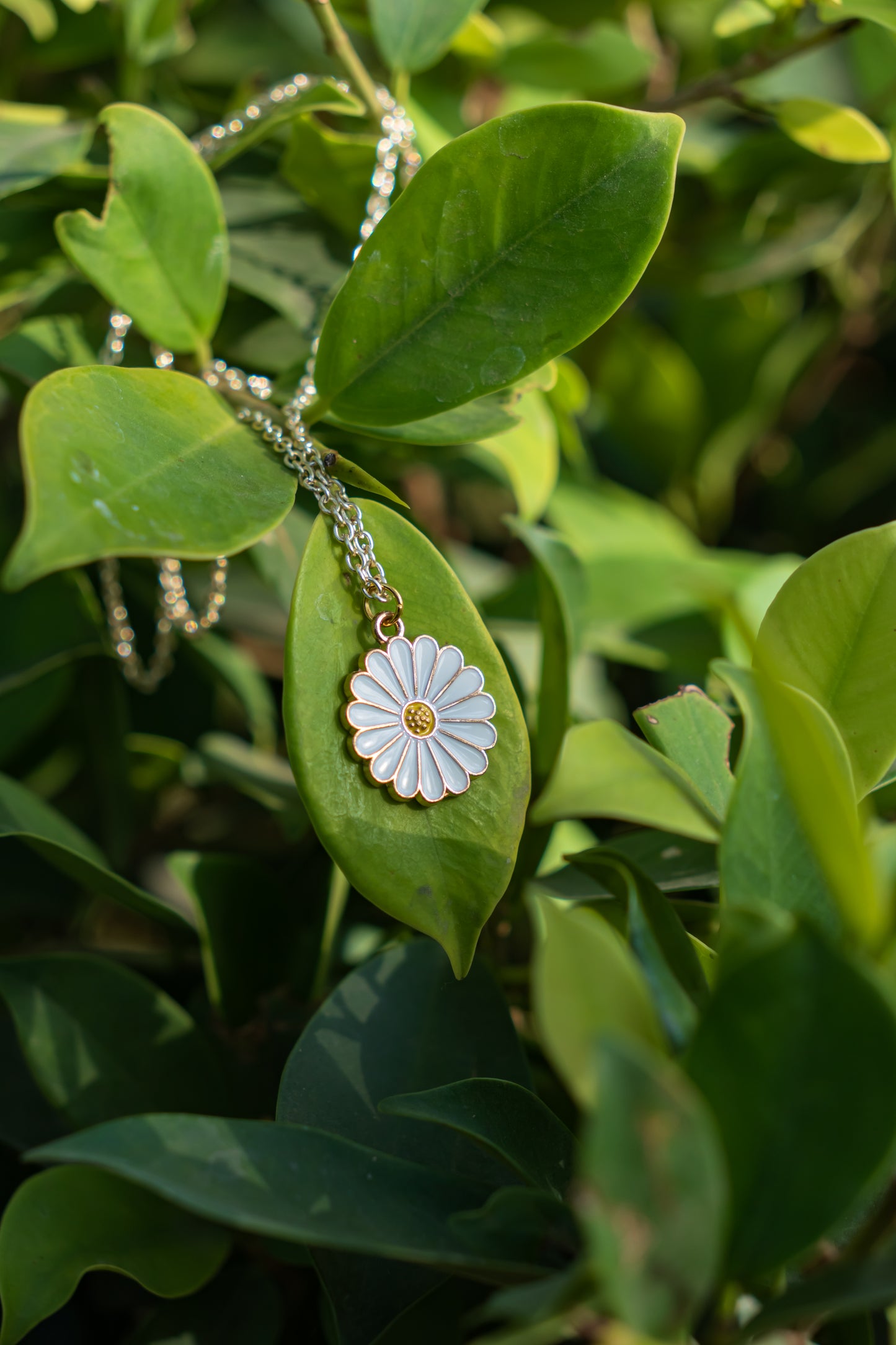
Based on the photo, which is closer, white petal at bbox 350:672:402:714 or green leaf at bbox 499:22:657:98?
white petal at bbox 350:672:402:714

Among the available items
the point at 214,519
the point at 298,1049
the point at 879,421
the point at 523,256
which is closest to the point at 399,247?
the point at 523,256

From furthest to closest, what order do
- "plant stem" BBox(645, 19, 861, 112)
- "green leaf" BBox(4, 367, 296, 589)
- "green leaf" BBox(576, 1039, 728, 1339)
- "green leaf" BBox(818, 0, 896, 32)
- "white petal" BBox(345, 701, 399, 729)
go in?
"plant stem" BBox(645, 19, 861, 112) < "green leaf" BBox(818, 0, 896, 32) < "white petal" BBox(345, 701, 399, 729) < "green leaf" BBox(4, 367, 296, 589) < "green leaf" BBox(576, 1039, 728, 1339)

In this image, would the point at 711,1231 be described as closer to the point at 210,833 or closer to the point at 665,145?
the point at 665,145

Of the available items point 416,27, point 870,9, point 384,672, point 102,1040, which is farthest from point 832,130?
point 102,1040

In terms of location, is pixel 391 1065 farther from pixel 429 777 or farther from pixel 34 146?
pixel 34 146

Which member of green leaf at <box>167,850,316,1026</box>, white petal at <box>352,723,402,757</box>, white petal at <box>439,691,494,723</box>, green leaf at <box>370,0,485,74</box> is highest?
green leaf at <box>370,0,485,74</box>

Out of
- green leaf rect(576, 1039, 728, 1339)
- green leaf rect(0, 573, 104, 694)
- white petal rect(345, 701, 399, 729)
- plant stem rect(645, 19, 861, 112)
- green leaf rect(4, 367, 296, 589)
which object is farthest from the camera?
green leaf rect(0, 573, 104, 694)

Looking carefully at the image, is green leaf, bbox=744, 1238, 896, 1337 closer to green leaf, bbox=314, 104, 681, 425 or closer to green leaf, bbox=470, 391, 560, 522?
green leaf, bbox=314, 104, 681, 425

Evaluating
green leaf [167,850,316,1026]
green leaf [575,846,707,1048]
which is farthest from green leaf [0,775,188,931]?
green leaf [575,846,707,1048]
